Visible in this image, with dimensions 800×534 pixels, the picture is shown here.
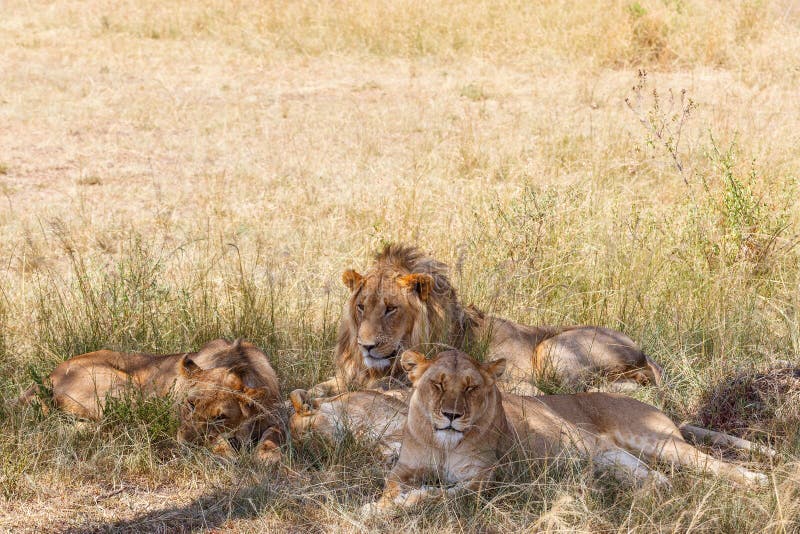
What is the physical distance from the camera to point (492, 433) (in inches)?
166

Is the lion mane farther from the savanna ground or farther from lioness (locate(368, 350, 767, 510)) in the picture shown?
lioness (locate(368, 350, 767, 510))

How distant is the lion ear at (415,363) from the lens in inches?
168

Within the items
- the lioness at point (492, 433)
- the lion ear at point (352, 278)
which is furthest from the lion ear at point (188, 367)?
the lioness at point (492, 433)

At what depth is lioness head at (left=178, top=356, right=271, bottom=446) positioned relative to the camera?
486cm

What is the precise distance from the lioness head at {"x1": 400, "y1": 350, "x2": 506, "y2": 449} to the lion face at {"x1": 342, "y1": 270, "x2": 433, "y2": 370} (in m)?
1.18

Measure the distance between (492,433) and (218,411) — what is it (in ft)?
4.55

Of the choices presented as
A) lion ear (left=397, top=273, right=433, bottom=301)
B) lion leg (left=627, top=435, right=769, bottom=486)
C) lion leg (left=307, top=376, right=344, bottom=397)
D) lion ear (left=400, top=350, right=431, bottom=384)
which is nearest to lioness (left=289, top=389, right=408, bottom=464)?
lion leg (left=307, top=376, right=344, bottom=397)

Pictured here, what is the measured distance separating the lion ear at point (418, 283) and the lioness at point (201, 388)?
2.80ft

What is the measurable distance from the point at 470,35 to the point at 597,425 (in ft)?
36.9

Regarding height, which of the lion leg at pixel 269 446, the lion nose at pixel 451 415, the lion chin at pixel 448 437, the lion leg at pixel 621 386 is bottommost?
the lion leg at pixel 621 386

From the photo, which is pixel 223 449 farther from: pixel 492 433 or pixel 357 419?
pixel 492 433

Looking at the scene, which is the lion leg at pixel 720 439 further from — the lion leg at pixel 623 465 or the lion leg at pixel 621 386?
the lion leg at pixel 621 386

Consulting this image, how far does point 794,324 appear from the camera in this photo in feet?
19.7

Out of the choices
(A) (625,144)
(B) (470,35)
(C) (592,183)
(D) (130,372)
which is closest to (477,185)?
(C) (592,183)
